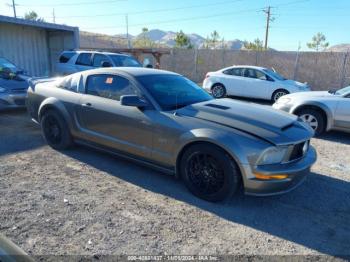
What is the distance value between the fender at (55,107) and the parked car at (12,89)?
9.39 ft

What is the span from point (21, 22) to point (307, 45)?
63.4m

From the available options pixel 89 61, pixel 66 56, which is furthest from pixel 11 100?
pixel 66 56

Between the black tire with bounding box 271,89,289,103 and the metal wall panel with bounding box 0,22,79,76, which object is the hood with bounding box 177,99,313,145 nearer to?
the black tire with bounding box 271,89,289,103

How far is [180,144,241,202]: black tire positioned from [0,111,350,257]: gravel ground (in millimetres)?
169

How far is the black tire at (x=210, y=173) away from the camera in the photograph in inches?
133

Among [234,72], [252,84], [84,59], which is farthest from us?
[234,72]

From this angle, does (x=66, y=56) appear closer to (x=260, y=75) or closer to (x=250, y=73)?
(x=250, y=73)

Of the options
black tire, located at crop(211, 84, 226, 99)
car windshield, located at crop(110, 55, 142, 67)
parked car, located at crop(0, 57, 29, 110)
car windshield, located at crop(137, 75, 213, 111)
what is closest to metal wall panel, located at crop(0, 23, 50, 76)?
parked car, located at crop(0, 57, 29, 110)

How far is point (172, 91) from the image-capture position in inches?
170

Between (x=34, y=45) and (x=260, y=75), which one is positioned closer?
(x=260, y=75)

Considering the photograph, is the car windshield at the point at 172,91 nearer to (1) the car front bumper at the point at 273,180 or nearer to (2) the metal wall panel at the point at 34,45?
(1) the car front bumper at the point at 273,180

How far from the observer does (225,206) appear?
358 centimetres

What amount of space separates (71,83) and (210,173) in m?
→ 2.94

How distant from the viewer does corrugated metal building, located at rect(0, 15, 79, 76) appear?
1266cm
